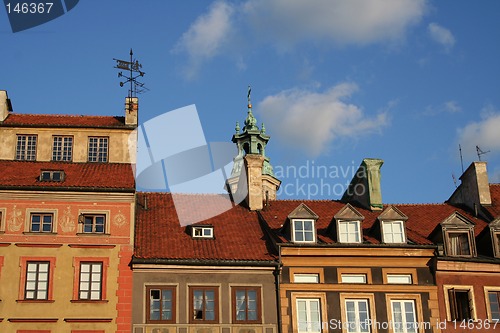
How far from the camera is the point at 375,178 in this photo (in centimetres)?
5019

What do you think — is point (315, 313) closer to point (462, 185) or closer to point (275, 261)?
point (275, 261)

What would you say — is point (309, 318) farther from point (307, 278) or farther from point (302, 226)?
point (302, 226)

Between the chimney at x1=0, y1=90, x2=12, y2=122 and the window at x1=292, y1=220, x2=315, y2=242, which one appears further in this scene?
the chimney at x1=0, y1=90, x2=12, y2=122

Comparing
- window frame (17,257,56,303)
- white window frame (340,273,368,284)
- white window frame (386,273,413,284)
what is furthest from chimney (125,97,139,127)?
white window frame (386,273,413,284)

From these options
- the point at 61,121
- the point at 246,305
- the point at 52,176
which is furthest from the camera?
the point at 61,121

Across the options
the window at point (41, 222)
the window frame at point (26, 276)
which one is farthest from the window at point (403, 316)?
the window at point (41, 222)

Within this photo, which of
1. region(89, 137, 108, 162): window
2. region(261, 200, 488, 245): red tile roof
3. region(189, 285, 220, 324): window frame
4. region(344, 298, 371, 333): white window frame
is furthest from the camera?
region(89, 137, 108, 162): window

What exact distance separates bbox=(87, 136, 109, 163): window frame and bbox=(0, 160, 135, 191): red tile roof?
728mm

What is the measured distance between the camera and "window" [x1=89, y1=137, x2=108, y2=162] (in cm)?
4738

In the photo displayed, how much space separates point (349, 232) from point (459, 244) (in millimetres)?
5887

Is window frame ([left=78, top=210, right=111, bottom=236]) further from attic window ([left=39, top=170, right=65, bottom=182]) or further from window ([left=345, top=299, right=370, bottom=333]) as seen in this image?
window ([left=345, top=299, right=370, bottom=333])

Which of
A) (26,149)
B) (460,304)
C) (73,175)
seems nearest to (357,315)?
(460,304)

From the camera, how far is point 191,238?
145ft

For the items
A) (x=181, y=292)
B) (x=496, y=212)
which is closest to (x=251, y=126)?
(x=496, y=212)
